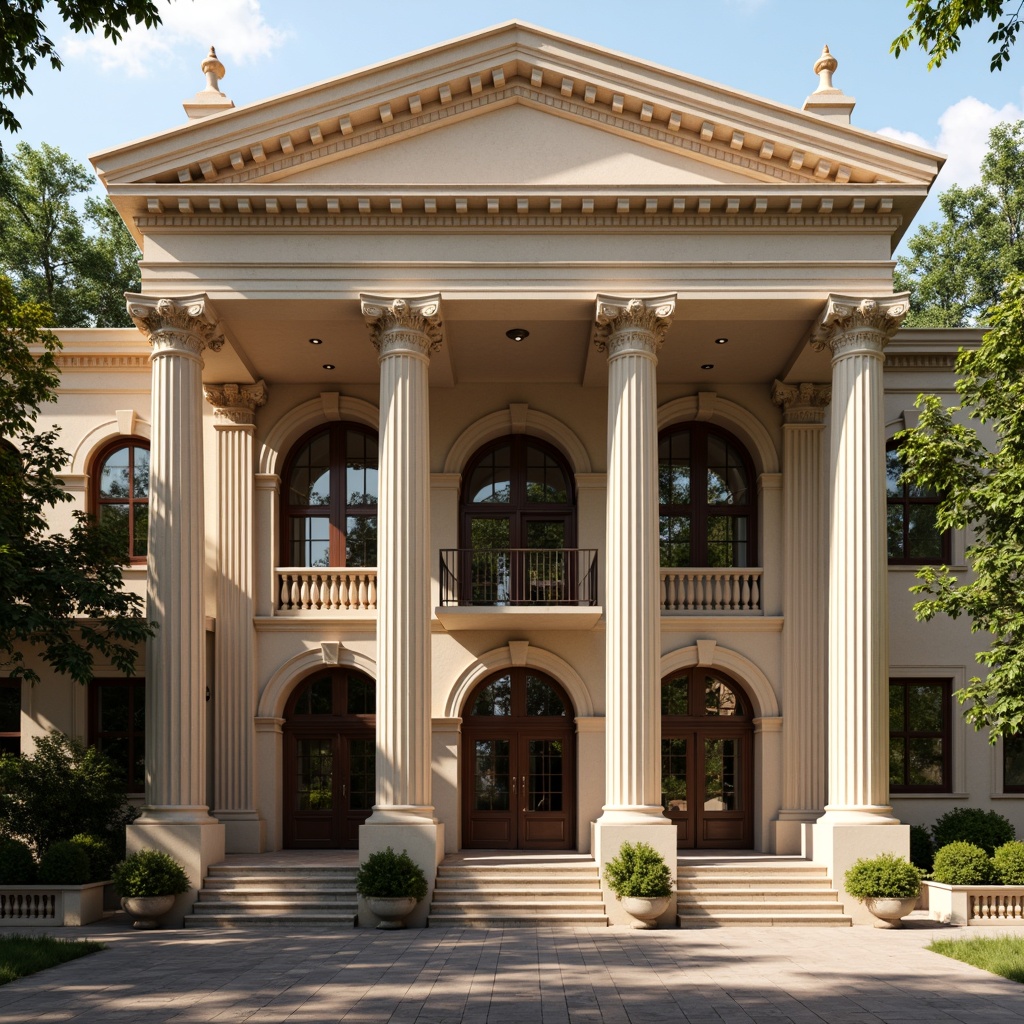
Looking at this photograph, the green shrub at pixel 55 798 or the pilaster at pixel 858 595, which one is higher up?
the pilaster at pixel 858 595

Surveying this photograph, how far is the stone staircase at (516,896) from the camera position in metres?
18.8

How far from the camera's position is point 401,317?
2034 centimetres

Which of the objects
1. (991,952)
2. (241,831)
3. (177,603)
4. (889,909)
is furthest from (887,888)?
(177,603)

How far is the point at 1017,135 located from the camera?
38031mm

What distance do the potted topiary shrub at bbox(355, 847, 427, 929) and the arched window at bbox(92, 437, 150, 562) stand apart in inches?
372

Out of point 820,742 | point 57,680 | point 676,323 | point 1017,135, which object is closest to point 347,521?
point 57,680

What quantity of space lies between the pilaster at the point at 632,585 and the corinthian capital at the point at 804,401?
468 cm

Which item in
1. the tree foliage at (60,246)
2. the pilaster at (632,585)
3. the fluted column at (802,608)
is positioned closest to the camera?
the pilaster at (632,585)

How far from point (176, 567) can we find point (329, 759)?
6232mm

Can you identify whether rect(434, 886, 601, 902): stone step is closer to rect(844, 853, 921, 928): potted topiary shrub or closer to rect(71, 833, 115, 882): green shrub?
rect(844, 853, 921, 928): potted topiary shrub

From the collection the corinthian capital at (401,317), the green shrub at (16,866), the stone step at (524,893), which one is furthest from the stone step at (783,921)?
the corinthian capital at (401,317)

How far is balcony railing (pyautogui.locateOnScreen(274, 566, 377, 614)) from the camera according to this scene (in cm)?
2422

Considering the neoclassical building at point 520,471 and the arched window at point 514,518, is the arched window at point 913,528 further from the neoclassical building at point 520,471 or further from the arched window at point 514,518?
the arched window at point 514,518

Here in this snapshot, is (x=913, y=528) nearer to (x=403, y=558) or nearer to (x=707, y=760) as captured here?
(x=707, y=760)
